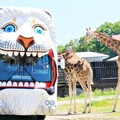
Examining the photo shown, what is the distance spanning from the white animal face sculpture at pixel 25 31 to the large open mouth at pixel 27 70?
15 cm

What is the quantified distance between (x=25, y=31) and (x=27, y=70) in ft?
3.98

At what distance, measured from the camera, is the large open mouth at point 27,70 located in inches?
582

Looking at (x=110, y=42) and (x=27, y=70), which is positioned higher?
(x=110, y=42)

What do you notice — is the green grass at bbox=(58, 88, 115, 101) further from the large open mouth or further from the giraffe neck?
the large open mouth

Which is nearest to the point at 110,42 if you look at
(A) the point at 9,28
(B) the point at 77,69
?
(B) the point at 77,69

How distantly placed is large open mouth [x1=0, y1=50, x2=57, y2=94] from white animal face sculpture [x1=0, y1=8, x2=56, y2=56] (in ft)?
0.49

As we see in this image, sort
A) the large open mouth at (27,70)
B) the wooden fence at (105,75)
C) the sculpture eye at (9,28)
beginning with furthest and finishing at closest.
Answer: the wooden fence at (105,75), the sculpture eye at (9,28), the large open mouth at (27,70)

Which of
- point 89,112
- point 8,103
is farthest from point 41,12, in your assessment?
point 89,112

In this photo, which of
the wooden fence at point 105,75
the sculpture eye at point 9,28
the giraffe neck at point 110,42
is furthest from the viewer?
the wooden fence at point 105,75

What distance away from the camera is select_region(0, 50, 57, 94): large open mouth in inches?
582

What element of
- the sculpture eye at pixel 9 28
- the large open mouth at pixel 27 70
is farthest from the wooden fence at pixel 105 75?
the sculpture eye at pixel 9 28

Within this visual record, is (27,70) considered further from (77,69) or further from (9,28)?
(77,69)

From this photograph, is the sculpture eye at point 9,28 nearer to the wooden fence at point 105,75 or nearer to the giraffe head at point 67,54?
the giraffe head at point 67,54

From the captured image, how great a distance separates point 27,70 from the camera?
15.0m
